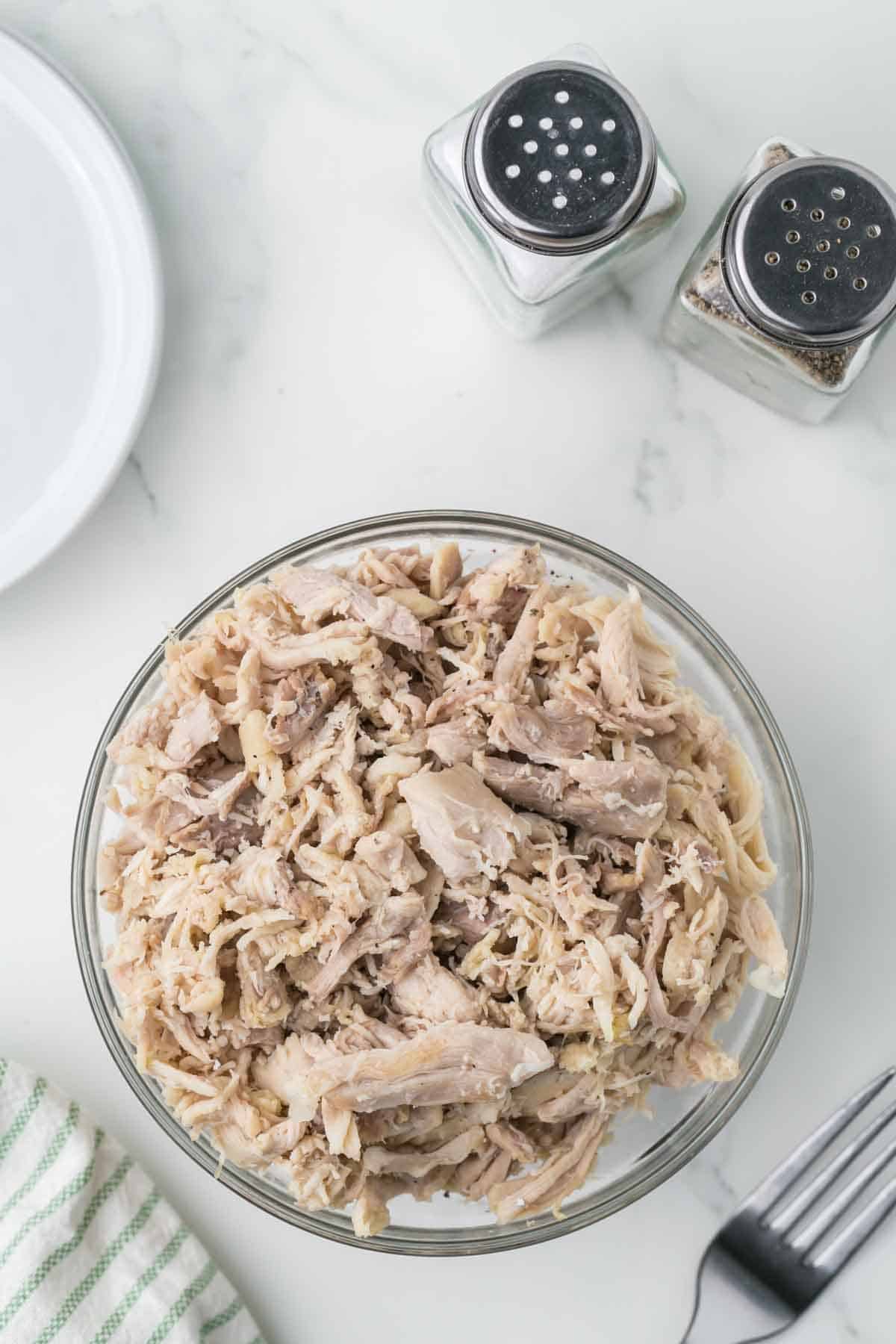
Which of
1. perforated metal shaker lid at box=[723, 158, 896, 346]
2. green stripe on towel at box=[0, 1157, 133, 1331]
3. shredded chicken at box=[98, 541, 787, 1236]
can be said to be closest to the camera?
shredded chicken at box=[98, 541, 787, 1236]

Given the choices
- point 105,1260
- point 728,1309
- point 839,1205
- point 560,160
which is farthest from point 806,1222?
point 560,160

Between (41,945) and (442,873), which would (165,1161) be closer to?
(41,945)

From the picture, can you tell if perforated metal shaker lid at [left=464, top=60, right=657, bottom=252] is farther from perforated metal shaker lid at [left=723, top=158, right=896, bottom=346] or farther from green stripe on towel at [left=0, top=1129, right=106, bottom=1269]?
green stripe on towel at [left=0, top=1129, right=106, bottom=1269]

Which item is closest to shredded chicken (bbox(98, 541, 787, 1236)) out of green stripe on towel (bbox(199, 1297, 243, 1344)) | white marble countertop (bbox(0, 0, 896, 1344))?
white marble countertop (bbox(0, 0, 896, 1344))

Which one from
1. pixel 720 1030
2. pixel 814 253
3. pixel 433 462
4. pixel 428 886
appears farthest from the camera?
pixel 433 462

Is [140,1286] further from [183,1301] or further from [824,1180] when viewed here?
[824,1180]

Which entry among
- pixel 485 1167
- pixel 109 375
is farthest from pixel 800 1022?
pixel 109 375
